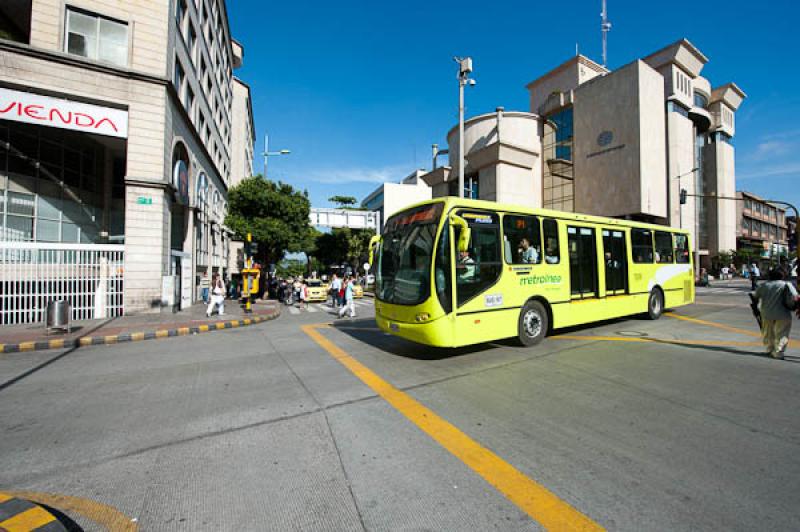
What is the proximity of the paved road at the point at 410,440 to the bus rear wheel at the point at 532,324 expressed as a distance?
22.5 inches

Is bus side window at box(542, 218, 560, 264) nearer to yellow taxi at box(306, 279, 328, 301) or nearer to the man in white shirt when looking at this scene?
the man in white shirt

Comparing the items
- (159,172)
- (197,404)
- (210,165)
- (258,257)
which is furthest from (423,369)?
(258,257)

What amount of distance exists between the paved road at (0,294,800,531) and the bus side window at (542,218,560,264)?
2.04 m

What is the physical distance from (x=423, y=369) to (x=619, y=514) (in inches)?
138

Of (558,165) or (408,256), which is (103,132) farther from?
(558,165)

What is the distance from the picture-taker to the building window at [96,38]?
1300cm

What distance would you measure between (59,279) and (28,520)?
13.9m

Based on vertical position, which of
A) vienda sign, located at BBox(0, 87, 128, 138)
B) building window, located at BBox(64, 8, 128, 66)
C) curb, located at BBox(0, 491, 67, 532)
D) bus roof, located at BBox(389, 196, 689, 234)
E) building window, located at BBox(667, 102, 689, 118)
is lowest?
curb, located at BBox(0, 491, 67, 532)

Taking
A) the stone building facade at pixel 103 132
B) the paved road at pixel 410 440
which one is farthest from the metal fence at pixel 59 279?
the paved road at pixel 410 440

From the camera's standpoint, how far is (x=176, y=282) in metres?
15.6

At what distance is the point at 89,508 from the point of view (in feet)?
7.80

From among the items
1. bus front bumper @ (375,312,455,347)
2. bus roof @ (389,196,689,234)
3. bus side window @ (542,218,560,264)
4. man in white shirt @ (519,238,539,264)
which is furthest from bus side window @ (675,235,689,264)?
bus front bumper @ (375,312,455,347)

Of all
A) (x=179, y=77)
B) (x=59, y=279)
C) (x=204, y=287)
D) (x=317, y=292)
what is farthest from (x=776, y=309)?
(x=204, y=287)

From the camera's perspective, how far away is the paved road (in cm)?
230
